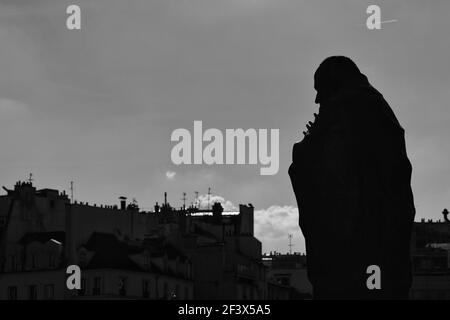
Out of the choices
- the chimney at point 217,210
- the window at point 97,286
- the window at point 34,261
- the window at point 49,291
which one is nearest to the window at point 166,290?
the window at point 97,286

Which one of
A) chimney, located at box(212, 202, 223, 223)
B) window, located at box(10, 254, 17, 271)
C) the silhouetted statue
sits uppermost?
chimney, located at box(212, 202, 223, 223)

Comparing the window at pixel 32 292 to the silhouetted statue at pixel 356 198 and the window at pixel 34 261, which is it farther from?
the silhouetted statue at pixel 356 198

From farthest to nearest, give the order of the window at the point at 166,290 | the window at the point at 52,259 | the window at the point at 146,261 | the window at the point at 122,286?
the window at the point at 166,290
the window at the point at 146,261
the window at the point at 52,259
the window at the point at 122,286

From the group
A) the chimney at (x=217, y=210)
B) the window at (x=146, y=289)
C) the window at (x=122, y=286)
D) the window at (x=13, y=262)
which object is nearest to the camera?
the window at (x=122, y=286)

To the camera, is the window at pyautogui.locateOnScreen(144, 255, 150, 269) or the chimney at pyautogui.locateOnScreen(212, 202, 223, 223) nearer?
the window at pyautogui.locateOnScreen(144, 255, 150, 269)

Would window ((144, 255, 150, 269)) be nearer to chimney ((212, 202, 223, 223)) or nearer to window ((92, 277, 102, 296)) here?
window ((92, 277, 102, 296))

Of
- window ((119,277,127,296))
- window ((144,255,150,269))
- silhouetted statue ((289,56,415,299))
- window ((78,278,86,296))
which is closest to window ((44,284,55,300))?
window ((78,278,86,296))

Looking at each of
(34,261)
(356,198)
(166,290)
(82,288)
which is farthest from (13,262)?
(356,198)

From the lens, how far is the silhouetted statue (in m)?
30.5

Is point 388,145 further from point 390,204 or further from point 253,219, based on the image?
point 253,219

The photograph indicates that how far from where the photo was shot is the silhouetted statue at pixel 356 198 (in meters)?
30.5
